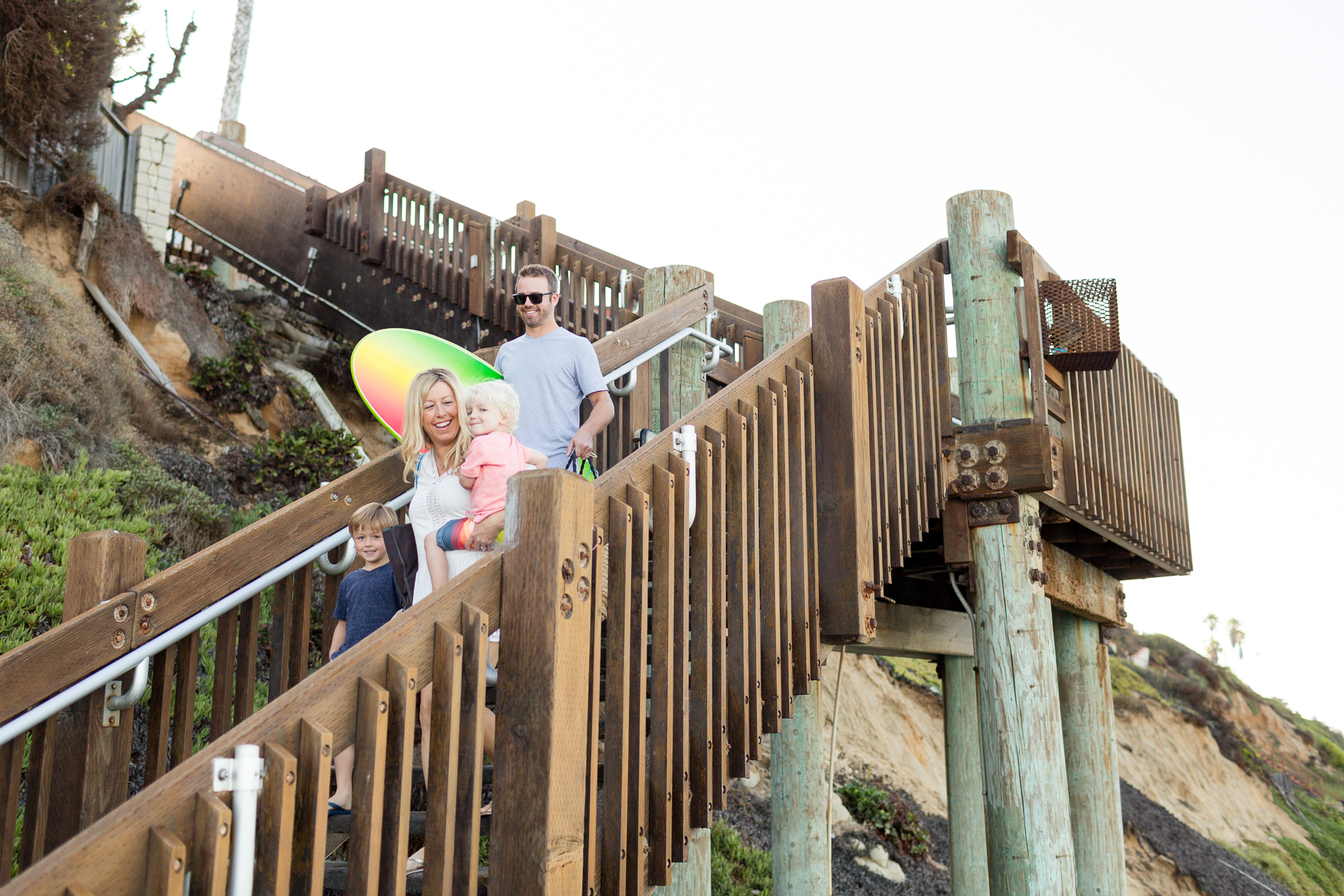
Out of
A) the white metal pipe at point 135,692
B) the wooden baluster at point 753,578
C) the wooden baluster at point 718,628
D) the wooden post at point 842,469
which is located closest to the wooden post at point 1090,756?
the wooden post at point 842,469

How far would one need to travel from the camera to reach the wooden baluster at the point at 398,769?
2.08 meters

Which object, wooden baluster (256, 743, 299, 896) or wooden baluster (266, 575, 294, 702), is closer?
wooden baluster (256, 743, 299, 896)

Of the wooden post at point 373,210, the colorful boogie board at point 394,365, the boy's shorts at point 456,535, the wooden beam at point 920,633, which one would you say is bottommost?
the boy's shorts at point 456,535

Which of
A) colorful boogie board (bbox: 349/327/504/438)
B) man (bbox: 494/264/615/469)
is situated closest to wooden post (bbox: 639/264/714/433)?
man (bbox: 494/264/615/469)

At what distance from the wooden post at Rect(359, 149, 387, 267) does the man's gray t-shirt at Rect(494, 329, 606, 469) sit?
8.20 meters

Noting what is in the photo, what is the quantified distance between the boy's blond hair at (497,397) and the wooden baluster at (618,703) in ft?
3.10

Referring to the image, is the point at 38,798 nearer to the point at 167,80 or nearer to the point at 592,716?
the point at 592,716

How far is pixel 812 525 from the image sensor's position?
368 centimetres

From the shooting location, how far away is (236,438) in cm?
966

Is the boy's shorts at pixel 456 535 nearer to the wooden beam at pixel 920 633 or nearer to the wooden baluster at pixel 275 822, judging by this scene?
the wooden baluster at pixel 275 822

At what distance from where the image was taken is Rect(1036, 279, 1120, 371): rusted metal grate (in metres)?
5.18

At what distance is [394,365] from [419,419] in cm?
71

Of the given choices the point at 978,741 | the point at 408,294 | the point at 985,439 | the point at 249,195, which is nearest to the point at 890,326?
the point at 985,439

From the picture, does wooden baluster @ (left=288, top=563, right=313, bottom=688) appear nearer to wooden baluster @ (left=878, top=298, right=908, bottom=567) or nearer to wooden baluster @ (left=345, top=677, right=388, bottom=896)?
wooden baluster @ (left=345, top=677, right=388, bottom=896)
